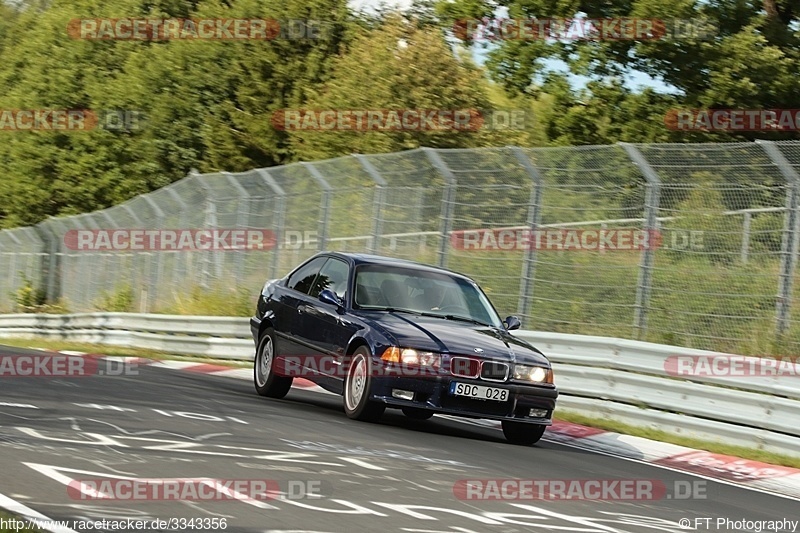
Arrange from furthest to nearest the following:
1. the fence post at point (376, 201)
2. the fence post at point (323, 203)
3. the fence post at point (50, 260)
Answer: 1. the fence post at point (50, 260)
2. the fence post at point (323, 203)
3. the fence post at point (376, 201)

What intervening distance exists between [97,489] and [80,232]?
27.0 meters

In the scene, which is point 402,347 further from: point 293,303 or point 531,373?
point 293,303

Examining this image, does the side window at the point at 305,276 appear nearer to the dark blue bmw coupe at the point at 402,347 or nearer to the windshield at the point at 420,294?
the dark blue bmw coupe at the point at 402,347

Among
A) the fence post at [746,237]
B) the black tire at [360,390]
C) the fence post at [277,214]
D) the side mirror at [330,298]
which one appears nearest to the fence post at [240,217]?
the fence post at [277,214]

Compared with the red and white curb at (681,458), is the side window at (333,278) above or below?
above

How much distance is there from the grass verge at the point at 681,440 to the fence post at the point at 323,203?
7.41 meters

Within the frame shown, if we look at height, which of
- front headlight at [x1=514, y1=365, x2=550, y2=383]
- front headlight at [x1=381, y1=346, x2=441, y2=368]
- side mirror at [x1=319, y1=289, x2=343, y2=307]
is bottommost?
front headlight at [x1=514, y1=365, x2=550, y2=383]

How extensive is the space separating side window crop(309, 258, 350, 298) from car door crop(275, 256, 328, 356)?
0.41 feet

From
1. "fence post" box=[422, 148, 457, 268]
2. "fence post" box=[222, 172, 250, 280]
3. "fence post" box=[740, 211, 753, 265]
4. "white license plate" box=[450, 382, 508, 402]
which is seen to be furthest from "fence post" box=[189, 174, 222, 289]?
"white license plate" box=[450, 382, 508, 402]

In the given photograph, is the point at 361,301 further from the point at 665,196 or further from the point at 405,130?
the point at 405,130

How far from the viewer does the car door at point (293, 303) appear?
44.3ft

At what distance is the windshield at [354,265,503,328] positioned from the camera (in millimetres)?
12711

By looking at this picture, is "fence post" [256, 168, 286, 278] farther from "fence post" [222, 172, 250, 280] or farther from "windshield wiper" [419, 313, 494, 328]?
"windshield wiper" [419, 313, 494, 328]

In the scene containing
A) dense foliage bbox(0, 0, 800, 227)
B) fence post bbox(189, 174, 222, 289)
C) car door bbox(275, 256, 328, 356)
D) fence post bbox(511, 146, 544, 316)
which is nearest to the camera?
car door bbox(275, 256, 328, 356)
